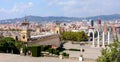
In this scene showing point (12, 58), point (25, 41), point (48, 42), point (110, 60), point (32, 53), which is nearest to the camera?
point (110, 60)

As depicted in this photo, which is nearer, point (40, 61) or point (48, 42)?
point (40, 61)

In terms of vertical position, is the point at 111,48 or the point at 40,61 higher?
the point at 111,48

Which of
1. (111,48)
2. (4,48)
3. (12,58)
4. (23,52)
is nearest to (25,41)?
(4,48)

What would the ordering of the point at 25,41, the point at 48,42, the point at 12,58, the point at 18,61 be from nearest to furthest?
1. the point at 18,61
2. the point at 12,58
3. the point at 25,41
4. the point at 48,42

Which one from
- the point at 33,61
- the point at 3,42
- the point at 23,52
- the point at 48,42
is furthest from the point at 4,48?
the point at 48,42

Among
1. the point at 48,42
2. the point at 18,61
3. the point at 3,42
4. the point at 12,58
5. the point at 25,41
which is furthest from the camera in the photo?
the point at 48,42

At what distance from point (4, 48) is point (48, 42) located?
42.9 feet

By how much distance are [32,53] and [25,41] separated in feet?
33.2

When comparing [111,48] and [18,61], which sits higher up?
[111,48]

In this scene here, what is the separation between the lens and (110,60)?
15906mm

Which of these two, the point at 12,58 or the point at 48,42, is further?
the point at 48,42

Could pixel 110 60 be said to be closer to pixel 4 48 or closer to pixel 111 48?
pixel 111 48

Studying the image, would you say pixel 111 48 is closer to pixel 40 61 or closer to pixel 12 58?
pixel 40 61

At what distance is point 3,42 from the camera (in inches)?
1232
